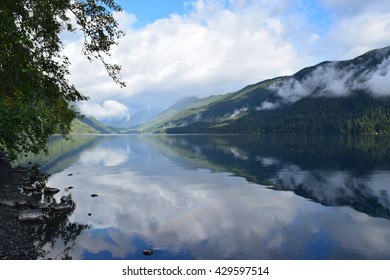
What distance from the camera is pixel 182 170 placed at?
96.6m

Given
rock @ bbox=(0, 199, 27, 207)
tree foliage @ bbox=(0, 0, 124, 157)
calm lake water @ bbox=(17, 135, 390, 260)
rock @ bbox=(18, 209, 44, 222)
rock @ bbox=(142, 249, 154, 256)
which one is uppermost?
tree foliage @ bbox=(0, 0, 124, 157)

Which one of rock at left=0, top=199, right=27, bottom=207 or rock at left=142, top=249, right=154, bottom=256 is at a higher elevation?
rock at left=0, top=199, right=27, bottom=207

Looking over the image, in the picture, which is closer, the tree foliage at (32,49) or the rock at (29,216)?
the tree foliage at (32,49)

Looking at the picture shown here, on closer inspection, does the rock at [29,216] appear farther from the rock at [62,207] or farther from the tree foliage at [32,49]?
the tree foliage at [32,49]

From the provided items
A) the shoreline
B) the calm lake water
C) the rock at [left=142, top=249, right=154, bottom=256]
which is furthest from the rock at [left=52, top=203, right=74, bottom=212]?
the rock at [left=142, top=249, right=154, bottom=256]

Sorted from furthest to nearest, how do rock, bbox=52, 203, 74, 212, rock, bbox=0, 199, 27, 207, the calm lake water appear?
rock, bbox=52, 203, 74, 212
rock, bbox=0, 199, 27, 207
the calm lake water

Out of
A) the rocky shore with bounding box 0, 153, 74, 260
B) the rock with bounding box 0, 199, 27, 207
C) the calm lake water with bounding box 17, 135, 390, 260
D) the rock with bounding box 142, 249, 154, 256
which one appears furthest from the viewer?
the rock with bounding box 0, 199, 27, 207

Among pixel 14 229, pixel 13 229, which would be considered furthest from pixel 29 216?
pixel 13 229

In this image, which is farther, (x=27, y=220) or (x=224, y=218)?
(x=224, y=218)

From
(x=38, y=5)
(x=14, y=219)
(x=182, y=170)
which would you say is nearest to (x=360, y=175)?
(x=182, y=170)

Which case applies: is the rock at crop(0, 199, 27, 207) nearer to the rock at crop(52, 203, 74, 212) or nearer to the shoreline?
the shoreline

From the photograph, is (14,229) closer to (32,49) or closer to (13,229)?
(13,229)

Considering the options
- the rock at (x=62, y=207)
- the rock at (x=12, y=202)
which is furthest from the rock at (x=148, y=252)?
the rock at (x=12, y=202)
